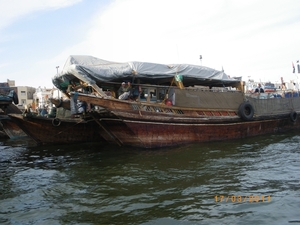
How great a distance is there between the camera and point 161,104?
31.8 ft

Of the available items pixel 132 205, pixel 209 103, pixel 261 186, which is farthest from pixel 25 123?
pixel 261 186

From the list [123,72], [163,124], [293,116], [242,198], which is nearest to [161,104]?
[163,124]

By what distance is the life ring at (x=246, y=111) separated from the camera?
11.4 m

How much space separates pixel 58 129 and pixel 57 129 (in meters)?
0.04

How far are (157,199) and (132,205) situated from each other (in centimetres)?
48

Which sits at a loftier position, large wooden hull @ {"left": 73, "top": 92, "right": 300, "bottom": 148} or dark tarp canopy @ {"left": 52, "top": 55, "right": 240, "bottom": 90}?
dark tarp canopy @ {"left": 52, "top": 55, "right": 240, "bottom": 90}

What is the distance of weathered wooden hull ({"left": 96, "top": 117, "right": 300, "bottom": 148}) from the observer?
29.9 ft

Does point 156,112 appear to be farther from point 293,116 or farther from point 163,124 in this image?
point 293,116

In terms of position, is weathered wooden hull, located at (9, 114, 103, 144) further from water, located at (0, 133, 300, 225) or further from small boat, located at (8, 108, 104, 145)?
water, located at (0, 133, 300, 225)

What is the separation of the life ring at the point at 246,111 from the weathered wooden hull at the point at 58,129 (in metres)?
5.99

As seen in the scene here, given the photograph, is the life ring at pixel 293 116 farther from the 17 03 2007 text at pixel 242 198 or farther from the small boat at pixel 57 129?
the 17 03 2007 text at pixel 242 198

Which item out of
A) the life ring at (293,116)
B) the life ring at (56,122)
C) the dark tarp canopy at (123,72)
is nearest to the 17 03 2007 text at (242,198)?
the dark tarp canopy at (123,72)

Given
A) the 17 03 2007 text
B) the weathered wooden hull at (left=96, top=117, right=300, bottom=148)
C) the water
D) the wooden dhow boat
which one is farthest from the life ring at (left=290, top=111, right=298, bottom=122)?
the 17 03 2007 text

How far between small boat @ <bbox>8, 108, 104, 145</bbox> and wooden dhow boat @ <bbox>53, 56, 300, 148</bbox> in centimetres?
140
